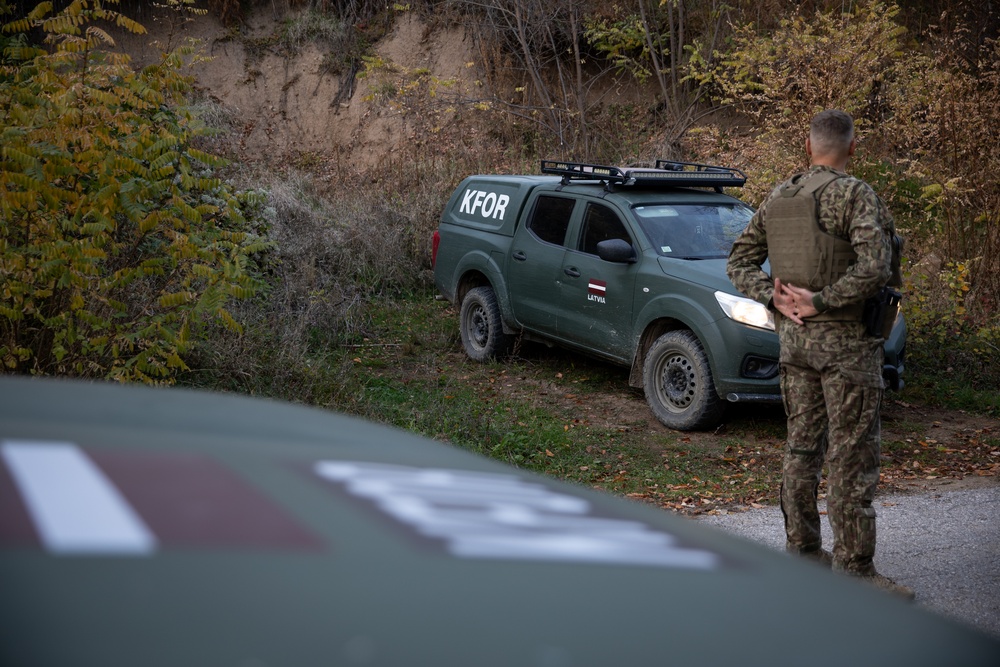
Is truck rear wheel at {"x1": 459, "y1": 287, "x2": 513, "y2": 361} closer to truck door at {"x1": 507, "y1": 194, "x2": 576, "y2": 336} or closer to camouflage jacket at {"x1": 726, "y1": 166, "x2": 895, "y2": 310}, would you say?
truck door at {"x1": 507, "y1": 194, "x2": 576, "y2": 336}

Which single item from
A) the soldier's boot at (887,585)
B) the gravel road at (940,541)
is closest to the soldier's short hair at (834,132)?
the soldier's boot at (887,585)

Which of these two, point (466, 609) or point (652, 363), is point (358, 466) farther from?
point (652, 363)

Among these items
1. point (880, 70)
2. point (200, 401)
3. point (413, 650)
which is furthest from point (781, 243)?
point (880, 70)

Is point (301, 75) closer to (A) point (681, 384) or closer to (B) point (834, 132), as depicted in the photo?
(A) point (681, 384)

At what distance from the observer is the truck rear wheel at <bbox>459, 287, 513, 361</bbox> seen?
30.9 ft

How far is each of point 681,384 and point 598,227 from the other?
1638 millimetres

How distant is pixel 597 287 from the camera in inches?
319

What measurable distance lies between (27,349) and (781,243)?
386cm

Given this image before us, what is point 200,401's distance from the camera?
184 cm

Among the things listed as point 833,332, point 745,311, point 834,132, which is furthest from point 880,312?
point 745,311

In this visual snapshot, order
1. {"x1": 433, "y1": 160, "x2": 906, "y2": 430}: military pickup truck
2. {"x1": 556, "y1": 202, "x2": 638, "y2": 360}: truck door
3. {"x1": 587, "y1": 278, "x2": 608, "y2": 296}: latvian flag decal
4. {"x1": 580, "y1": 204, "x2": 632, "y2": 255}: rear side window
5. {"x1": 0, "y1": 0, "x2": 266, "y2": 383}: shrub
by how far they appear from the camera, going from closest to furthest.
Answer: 1. {"x1": 0, "y1": 0, "x2": 266, "y2": 383}: shrub
2. {"x1": 433, "y1": 160, "x2": 906, "y2": 430}: military pickup truck
3. {"x1": 556, "y1": 202, "x2": 638, "y2": 360}: truck door
4. {"x1": 587, "y1": 278, "x2": 608, "y2": 296}: latvian flag decal
5. {"x1": 580, "y1": 204, "x2": 632, "y2": 255}: rear side window

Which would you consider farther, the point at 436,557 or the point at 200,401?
the point at 200,401

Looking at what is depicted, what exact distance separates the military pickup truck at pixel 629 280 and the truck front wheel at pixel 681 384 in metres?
0.01

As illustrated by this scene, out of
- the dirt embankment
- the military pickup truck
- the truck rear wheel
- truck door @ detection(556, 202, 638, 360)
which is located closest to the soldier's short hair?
the military pickup truck
